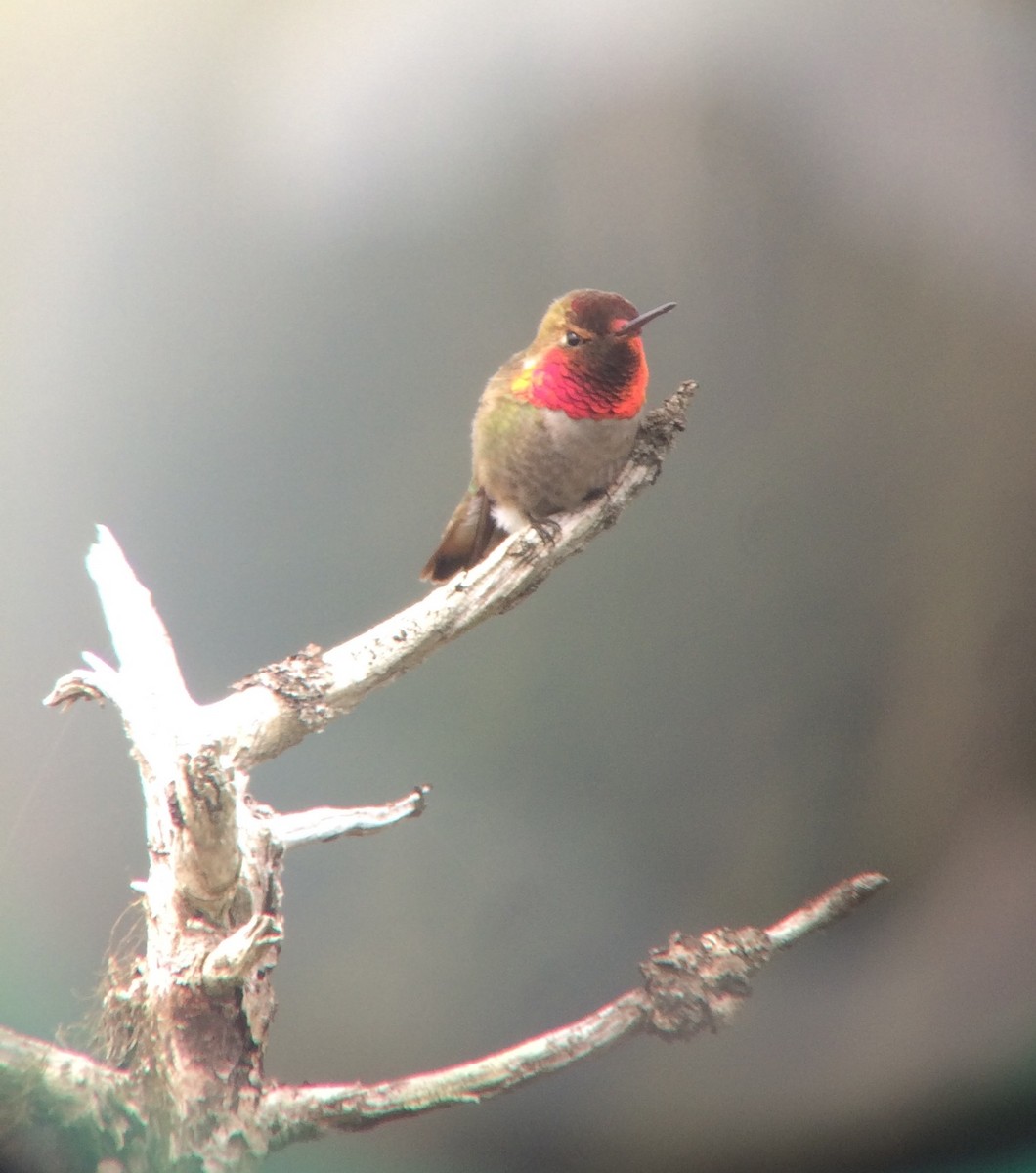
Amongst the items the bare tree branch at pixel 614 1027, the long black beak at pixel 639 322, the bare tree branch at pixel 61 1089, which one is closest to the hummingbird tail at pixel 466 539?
the long black beak at pixel 639 322

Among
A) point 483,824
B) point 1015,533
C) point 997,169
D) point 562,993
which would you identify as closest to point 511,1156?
point 562,993

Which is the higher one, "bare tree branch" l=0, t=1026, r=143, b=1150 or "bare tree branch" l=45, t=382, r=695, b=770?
"bare tree branch" l=45, t=382, r=695, b=770

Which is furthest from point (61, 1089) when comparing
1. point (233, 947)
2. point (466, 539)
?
point (466, 539)

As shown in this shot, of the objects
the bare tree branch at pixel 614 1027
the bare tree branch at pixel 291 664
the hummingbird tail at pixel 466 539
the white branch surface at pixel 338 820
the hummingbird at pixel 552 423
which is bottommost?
the bare tree branch at pixel 614 1027

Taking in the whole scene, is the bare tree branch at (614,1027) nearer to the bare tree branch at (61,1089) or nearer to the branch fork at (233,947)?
the branch fork at (233,947)

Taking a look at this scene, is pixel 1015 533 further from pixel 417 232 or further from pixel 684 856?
pixel 417 232

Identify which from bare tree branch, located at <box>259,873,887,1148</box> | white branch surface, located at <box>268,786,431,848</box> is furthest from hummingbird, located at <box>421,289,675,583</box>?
bare tree branch, located at <box>259,873,887,1148</box>

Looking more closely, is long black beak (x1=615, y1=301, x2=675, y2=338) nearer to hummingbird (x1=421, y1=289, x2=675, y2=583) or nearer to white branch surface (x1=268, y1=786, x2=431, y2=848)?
hummingbird (x1=421, y1=289, x2=675, y2=583)

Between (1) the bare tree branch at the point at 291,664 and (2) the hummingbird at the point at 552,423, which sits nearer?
(1) the bare tree branch at the point at 291,664
